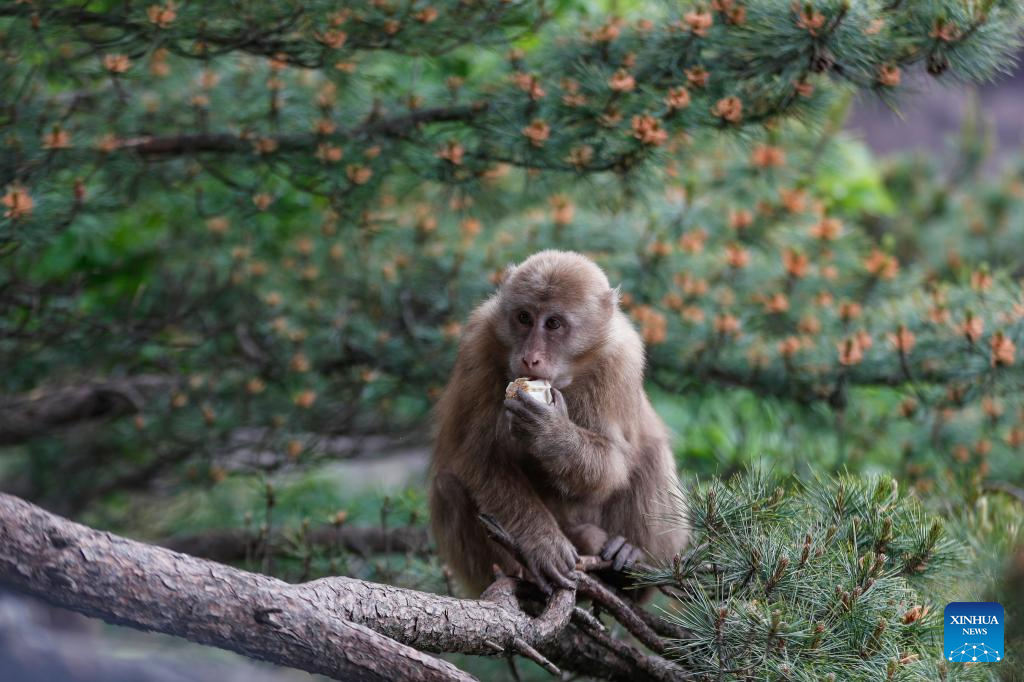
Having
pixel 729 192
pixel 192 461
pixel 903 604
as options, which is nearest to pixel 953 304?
pixel 729 192

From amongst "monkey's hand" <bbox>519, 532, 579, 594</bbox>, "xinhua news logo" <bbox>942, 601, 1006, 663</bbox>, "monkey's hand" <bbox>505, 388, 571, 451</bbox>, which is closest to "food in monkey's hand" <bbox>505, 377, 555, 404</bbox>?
"monkey's hand" <bbox>505, 388, 571, 451</bbox>

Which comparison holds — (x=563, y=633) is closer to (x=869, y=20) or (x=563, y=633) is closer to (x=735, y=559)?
(x=735, y=559)

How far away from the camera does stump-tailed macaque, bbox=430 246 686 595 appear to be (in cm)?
462

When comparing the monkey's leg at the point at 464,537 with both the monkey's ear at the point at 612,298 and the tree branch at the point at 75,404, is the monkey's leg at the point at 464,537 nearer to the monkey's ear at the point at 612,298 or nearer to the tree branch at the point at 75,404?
the monkey's ear at the point at 612,298

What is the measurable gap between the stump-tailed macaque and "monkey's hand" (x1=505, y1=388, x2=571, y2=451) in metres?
0.01

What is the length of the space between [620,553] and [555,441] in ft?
2.12

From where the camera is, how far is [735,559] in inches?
148

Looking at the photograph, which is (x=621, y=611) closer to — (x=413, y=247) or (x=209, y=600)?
(x=209, y=600)

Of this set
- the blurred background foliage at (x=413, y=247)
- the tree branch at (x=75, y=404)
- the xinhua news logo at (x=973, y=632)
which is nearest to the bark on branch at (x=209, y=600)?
the blurred background foliage at (x=413, y=247)

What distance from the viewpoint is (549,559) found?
4.35 metres

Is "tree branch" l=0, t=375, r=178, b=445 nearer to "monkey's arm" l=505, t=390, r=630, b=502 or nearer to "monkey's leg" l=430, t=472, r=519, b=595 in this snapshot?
"monkey's leg" l=430, t=472, r=519, b=595

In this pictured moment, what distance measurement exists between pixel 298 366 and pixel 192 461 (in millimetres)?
1072

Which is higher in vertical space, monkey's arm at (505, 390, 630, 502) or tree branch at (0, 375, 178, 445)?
monkey's arm at (505, 390, 630, 502)

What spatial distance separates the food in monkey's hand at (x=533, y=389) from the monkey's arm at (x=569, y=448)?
3 cm
